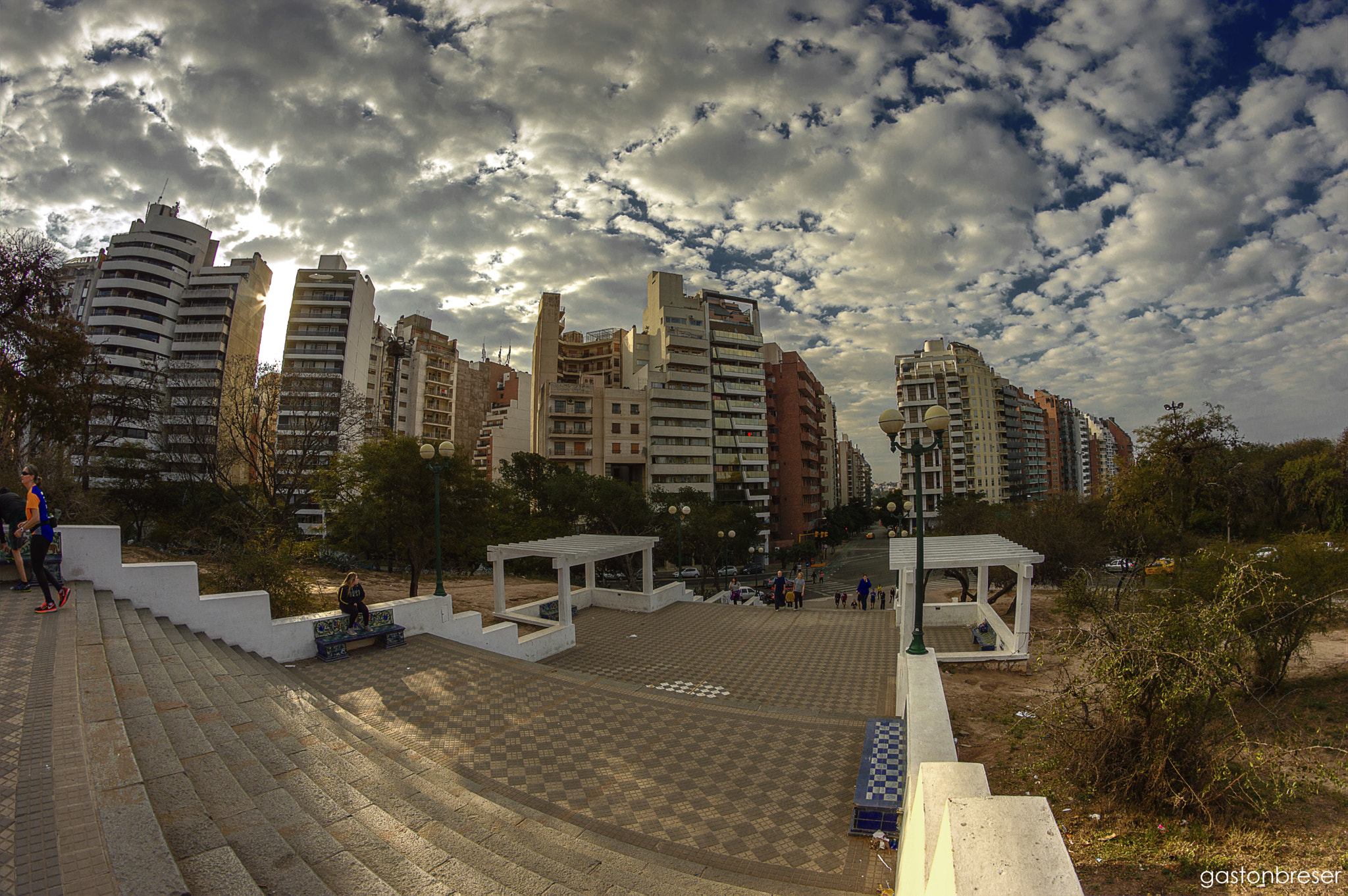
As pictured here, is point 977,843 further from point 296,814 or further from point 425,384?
point 425,384

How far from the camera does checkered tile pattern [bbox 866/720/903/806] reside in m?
4.96

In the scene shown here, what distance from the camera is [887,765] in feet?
18.4

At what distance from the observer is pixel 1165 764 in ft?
15.4

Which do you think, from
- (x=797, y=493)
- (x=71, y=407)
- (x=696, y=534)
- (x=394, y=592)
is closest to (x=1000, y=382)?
(x=797, y=493)

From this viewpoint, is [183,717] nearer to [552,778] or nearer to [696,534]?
[552,778]

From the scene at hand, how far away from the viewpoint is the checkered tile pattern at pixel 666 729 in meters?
5.02

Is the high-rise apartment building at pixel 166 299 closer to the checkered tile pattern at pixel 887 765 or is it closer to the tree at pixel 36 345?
the tree at pixel 36 345

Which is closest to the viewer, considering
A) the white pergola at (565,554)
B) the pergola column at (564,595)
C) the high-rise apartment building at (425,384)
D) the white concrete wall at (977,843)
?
the white concrete wall at (977,843)

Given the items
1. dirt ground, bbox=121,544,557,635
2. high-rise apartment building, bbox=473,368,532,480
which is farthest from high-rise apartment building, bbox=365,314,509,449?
dirt ground, bbox=121,544,557,635

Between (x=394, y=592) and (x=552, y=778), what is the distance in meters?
14.6

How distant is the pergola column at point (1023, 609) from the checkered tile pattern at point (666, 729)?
2424 millimetres

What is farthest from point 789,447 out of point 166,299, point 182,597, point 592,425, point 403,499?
point 166,299

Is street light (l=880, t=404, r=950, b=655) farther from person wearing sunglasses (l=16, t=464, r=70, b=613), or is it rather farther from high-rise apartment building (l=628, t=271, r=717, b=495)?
high-rise apartment building (l=628, t=271, r=717, b=495)

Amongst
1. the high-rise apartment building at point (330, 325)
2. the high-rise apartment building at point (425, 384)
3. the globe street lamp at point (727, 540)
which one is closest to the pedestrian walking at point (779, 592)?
the globe street lamp at point (727, 540)
